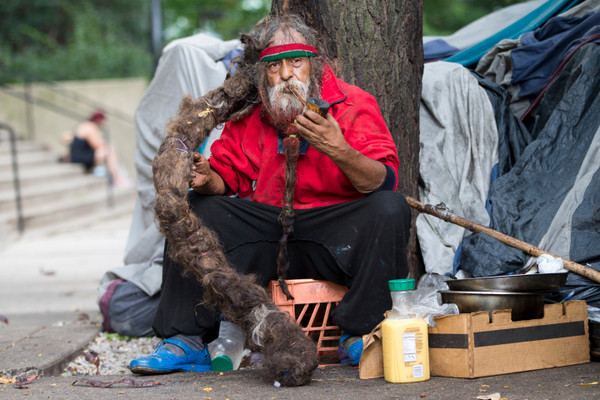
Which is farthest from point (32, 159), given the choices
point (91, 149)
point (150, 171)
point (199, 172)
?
point (199, 172)

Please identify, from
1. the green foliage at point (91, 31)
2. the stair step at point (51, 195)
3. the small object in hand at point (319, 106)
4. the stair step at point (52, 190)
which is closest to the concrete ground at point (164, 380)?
the small object in hand at point (319, 106)

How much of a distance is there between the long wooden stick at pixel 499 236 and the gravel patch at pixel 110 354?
1.64m

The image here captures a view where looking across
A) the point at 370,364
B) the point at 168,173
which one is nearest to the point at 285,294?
the point at 370,364

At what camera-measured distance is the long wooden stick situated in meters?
3.13

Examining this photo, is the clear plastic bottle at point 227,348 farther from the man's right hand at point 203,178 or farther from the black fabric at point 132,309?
the black fabric at point 132,309

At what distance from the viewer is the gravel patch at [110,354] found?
3404 mm

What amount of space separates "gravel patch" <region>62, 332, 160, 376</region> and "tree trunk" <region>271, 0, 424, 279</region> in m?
1.54

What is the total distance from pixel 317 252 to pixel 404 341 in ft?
2.20

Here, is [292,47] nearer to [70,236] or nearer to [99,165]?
[70,236]

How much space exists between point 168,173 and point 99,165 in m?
10.0

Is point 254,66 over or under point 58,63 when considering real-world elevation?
under

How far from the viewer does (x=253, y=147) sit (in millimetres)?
3277

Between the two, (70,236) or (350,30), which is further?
(70,236)

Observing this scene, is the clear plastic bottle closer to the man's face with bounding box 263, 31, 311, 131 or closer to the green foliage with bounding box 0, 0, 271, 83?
the man's face with bounding box 263, 31, 311, 131
